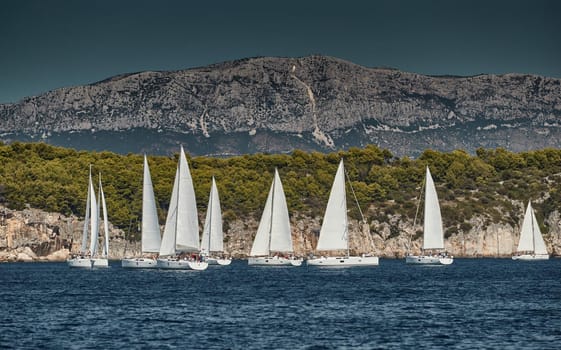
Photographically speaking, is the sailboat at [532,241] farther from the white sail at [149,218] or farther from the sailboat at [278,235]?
the white sail at [149,218]

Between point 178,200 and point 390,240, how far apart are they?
2320 inches

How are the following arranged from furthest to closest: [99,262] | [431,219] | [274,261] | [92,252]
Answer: [431,219], [274,261], [92,252], [99,262]

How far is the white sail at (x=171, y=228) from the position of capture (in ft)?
331

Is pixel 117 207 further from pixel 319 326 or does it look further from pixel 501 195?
pixel 319 326

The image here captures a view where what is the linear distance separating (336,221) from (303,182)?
51.2m

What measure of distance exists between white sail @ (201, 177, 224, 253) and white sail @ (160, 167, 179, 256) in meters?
20.3

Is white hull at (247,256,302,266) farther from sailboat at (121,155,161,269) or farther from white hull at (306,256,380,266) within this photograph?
sailboat at (121,155,161,269)

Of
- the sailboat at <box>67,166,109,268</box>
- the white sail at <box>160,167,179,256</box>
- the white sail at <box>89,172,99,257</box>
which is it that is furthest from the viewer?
the white sail at <box>89,172,99,257</box>

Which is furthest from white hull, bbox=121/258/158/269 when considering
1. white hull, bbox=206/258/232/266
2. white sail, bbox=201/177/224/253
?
white sail, bbox=201/177/224/253

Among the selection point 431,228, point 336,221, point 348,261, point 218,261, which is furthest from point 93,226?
point 431,228

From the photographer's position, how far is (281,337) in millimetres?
48688

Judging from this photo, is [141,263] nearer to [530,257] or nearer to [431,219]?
[431,219]

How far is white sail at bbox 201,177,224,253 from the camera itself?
401 ft

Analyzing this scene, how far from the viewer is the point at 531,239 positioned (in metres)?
141
